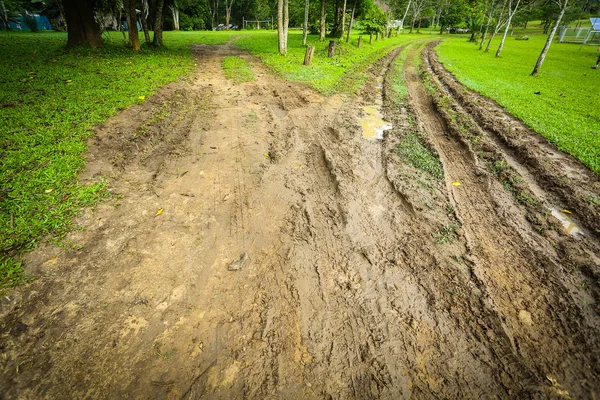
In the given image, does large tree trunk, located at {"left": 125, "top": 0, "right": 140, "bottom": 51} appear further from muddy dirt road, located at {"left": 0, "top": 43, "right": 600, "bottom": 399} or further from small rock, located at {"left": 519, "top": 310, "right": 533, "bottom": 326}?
small rock, located at {"left": 519, "top": 310, "right": 533, "bottom": 326}

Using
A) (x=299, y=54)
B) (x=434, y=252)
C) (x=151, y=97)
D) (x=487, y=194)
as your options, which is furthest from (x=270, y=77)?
(x=434, y=252)

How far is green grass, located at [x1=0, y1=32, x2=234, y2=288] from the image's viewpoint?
340cm

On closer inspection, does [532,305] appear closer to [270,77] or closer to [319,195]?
[319,195]

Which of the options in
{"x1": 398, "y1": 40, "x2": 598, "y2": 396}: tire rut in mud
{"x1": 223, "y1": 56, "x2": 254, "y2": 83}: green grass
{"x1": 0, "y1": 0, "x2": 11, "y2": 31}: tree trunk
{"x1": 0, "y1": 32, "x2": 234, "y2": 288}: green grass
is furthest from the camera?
{"x1": 0, "y1": 0, "x2": 11, "y2": 31}: tree trunk

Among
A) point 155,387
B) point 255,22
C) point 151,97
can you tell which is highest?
point 255,22

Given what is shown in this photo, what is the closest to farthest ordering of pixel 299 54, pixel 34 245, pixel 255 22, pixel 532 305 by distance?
pixel 532 305, pixel 34 245, pixel 299 54, pixel 255 22

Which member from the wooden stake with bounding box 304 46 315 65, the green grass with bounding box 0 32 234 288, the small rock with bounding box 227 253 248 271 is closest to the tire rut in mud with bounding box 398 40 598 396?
the small rock with bounding box 227 253 248 271

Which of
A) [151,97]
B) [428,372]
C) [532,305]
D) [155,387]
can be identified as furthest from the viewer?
[151,97]

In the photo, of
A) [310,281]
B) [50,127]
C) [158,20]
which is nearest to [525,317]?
[310,281]

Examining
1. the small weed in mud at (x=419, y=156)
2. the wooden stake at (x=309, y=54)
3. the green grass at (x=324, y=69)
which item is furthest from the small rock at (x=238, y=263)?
the wooden stake at (x=309, y=54)

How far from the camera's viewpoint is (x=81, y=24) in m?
12.6

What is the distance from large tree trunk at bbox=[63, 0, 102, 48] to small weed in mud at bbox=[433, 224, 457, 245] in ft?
55.9

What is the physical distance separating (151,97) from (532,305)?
29.9ft

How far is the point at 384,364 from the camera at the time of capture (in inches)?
94.0
